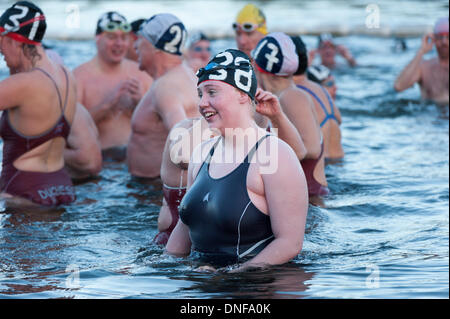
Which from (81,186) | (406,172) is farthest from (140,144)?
(406,172)

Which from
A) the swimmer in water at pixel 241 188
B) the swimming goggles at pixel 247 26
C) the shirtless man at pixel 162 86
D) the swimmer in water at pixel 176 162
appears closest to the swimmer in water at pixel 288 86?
the shirtless man at pixel 162 86

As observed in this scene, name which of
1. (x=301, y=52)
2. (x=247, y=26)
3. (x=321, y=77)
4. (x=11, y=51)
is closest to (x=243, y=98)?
(x=11, y=51)

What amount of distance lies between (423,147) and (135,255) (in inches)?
231

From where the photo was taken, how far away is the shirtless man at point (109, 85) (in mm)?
9445

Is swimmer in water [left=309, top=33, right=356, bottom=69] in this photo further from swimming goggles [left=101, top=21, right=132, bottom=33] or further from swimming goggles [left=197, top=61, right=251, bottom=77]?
swimming goggles [left=197, top=61, right=251, bottom=77]

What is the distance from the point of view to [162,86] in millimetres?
7309

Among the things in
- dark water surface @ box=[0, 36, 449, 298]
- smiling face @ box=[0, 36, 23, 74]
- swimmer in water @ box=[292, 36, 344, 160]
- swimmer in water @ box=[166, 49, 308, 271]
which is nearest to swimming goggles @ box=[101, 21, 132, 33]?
dark water surface @ box=[0, 36, 449, 298]

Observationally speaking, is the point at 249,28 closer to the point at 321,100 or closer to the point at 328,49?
the point at 321,100

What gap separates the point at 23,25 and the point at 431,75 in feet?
26.5

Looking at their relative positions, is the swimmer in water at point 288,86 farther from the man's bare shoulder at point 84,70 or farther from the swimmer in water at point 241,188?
the man's bare shoulder at point 84,70

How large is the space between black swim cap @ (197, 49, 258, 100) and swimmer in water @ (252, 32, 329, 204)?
2218 mm

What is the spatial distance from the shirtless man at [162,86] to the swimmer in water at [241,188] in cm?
265

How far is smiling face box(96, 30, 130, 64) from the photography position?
9484 millimetres
